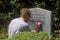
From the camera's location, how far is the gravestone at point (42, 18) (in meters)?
7.93

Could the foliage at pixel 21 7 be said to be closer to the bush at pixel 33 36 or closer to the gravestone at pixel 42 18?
the gravestone at pixel 42 18

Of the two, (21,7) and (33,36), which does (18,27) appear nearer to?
(33,36)

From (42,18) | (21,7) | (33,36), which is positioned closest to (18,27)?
(33,36)

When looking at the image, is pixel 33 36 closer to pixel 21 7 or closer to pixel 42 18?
pixel 42 18

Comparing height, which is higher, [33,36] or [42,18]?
[33,36]

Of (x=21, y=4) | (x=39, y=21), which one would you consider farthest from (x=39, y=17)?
(x=21, y=4)

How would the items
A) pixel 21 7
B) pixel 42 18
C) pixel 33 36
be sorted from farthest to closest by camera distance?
pixel 21 7 < pixel 42 18 < pixel 33 36

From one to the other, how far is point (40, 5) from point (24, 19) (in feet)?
16.6

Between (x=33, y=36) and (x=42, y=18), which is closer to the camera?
(x=33, y=36)

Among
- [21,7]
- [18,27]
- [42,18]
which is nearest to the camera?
[18,27]

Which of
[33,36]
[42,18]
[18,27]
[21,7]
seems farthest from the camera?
[21,7]

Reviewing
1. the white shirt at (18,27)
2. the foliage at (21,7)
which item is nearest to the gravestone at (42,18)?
the white shirt at (18,27)

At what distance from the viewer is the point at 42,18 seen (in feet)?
26.8

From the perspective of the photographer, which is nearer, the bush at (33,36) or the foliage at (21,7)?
the bush at (33,36)
